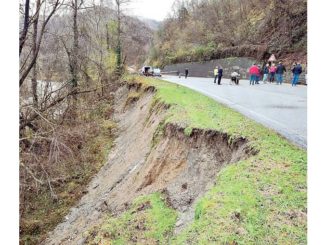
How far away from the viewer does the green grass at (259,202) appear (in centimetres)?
407

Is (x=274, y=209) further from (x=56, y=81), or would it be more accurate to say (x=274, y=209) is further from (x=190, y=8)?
(x=190, y=8)

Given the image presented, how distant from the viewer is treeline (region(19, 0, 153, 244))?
770 cm

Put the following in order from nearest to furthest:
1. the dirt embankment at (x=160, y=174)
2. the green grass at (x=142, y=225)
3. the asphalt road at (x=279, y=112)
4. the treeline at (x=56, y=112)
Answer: the green grass at (x=142, y=225), the dirt embankment at (x=160, y=174), the asphalt road at (x=279, y=112), the treeline at (x=56, y=112)

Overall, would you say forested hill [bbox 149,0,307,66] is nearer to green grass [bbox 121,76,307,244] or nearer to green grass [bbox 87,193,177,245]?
green grass [bbox 121,76,307,244]

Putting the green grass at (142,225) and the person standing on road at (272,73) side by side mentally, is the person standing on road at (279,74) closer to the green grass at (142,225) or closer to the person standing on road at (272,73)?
the person standing on road at (272,73)

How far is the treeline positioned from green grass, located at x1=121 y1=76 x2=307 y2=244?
2907 millimetres

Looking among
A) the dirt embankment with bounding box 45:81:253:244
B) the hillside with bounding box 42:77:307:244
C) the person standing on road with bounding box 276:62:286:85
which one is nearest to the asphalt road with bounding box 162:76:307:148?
the hillside with bounding box 42:77:307:244

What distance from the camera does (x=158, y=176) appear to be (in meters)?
7.83

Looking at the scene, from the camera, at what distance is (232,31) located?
29.4 meters

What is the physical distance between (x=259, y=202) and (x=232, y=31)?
86.5ft

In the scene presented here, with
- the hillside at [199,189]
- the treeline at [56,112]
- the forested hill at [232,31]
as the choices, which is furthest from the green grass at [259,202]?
the forested hill at [232,31]

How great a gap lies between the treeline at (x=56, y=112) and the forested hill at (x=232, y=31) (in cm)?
986
